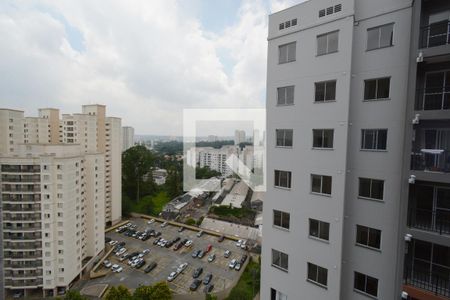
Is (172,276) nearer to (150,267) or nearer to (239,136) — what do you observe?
(150,267)

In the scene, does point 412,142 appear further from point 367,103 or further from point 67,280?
point 67,280

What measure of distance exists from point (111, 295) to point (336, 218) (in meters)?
11.3

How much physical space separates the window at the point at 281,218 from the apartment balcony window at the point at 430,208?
190cm

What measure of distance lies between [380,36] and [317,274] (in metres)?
4.17

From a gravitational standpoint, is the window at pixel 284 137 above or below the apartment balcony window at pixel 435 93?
below

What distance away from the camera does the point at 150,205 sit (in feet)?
85.5

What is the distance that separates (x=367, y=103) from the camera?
12.3ft

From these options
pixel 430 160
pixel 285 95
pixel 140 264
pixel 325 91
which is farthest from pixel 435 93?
pixel 140 264

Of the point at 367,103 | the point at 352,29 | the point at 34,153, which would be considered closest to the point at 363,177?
the point at 367,103

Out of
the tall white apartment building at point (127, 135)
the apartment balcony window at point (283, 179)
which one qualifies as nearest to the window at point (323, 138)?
the apartment balcony window at point (283, 179)

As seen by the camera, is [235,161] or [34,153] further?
[235,161]

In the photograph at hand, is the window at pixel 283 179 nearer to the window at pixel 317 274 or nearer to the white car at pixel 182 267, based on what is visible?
the window at pixel 317 274

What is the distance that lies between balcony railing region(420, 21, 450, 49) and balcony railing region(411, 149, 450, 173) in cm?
150

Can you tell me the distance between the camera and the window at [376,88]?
3633mm
